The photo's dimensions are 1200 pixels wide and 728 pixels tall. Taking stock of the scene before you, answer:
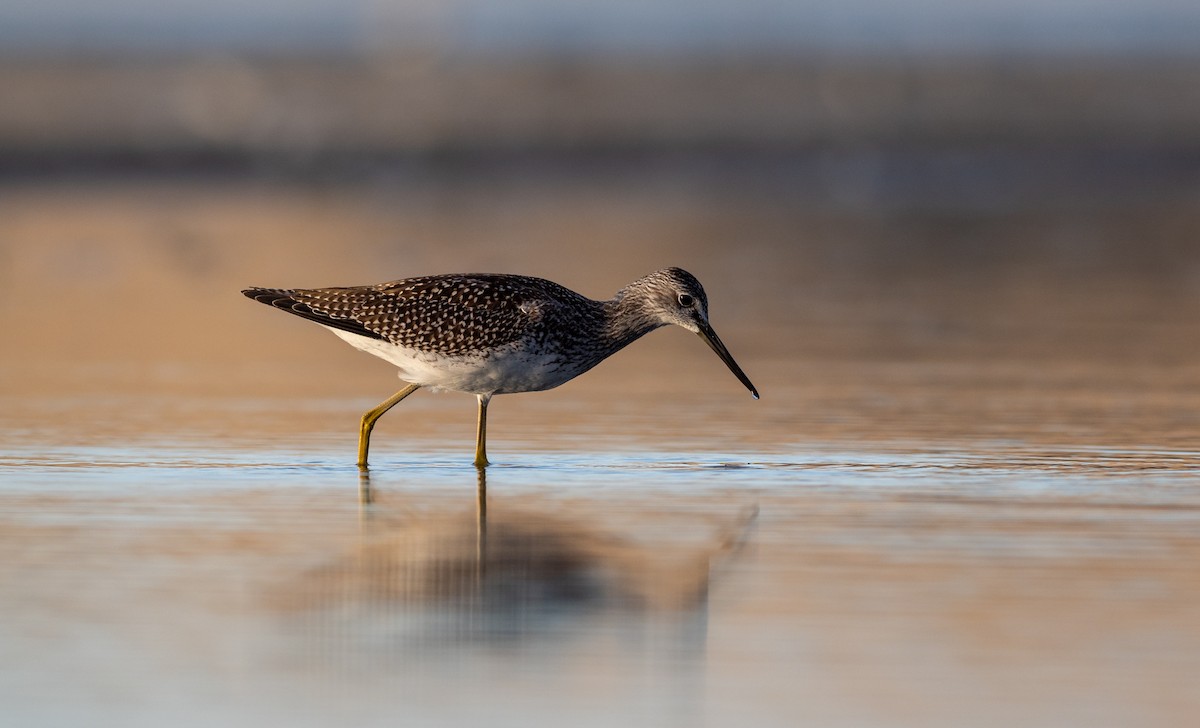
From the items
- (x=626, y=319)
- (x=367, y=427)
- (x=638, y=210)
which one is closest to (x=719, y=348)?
(x=626, y=319)

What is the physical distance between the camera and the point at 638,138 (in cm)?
3694

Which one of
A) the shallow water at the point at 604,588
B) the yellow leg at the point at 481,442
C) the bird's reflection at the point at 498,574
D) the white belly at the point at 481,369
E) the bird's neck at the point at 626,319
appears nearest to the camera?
the shallow water at the point at 604,588

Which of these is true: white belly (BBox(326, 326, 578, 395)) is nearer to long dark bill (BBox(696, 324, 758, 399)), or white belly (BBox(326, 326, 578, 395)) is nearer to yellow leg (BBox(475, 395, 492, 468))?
yellow leg (BBox(475, 395, 492, 468))

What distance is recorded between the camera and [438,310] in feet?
35.1

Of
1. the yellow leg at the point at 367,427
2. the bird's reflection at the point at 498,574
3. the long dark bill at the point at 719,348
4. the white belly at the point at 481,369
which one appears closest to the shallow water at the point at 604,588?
the bird's reflection at the point at 498,574

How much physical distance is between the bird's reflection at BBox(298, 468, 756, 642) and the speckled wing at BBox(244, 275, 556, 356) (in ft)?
5.74

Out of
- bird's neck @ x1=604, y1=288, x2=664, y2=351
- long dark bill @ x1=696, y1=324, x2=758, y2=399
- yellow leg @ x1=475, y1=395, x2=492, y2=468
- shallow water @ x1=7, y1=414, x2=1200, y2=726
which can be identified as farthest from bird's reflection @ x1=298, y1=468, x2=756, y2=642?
long dark bill @ x1=696, y1=324, x2=758, y2=399

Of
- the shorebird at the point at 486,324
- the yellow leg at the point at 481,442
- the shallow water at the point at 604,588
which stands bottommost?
the shallow water at the point at 604,588

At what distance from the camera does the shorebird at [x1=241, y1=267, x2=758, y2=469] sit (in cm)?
1057


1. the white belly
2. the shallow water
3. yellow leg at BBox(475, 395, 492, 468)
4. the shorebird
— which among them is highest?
the shorebird

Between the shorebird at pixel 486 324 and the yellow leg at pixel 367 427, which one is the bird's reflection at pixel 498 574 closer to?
the yellow leg at pixel 367 427

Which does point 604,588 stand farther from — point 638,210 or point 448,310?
point 638,210

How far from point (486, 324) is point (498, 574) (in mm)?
3139

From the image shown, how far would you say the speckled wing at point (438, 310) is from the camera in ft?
34.7
